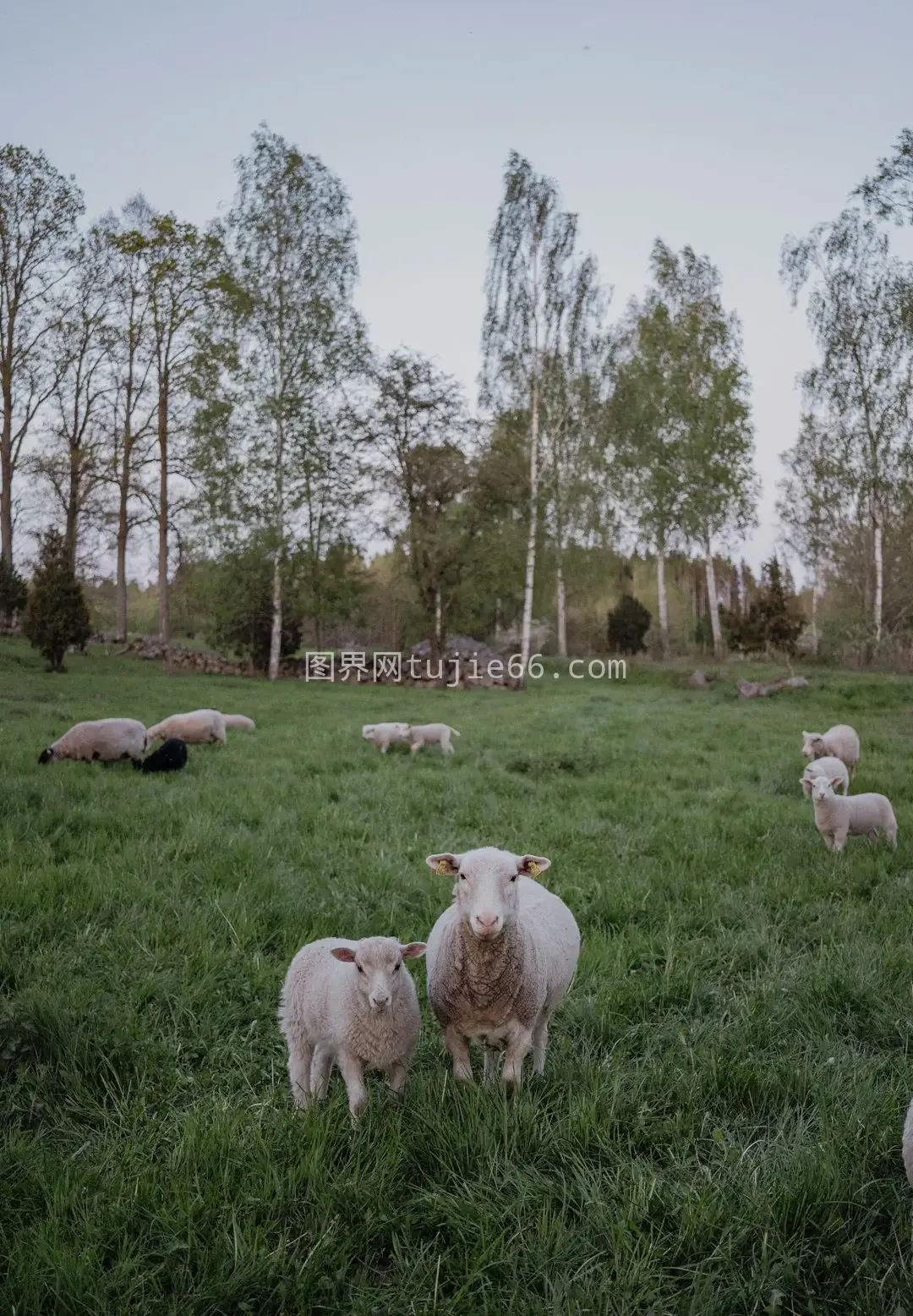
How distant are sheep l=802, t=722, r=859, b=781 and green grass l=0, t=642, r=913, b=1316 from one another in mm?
2089

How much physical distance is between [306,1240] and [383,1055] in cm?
62

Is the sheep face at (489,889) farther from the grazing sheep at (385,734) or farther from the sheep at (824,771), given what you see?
the grazing sheep at (385,734)

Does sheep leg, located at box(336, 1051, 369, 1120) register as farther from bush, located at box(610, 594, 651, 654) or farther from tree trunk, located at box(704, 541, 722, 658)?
bush, located at box(610, 594, 651, 654)

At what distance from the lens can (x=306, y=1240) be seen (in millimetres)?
1966

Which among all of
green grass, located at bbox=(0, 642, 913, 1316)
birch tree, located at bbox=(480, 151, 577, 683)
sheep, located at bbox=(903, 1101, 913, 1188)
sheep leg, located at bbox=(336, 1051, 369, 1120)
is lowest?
green grass, located at bbox=(0, 642, 913, 1316)

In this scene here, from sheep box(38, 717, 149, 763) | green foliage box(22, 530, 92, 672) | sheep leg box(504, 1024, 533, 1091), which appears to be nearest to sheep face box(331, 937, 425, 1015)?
sheep leg box(504, 1024, 533, 1091)

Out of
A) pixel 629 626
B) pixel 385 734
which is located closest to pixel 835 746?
pixel 385 734

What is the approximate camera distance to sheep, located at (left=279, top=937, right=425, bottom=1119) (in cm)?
252

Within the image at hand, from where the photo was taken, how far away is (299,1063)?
270cm

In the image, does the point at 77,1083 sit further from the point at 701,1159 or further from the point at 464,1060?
the point at 701,1159

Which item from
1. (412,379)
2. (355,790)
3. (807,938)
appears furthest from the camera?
(412,379)

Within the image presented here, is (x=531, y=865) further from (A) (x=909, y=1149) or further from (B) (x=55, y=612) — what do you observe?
(B) (x=55, y=612)

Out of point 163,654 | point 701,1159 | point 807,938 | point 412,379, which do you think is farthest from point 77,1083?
point 412,379

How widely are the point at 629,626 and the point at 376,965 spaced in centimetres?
3561
